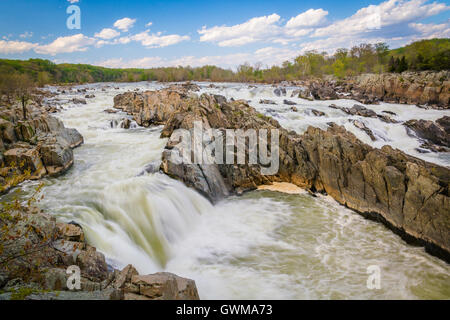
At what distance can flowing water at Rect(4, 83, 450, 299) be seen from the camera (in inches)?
336

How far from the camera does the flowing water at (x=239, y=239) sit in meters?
8.52

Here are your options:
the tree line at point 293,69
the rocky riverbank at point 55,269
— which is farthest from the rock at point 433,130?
the tree line at point 293,69

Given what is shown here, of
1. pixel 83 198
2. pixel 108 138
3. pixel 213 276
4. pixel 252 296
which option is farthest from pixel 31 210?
pixel 108 138

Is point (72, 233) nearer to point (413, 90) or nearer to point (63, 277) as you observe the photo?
point (63, 277)

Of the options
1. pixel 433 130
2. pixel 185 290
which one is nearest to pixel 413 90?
pixel 433 130

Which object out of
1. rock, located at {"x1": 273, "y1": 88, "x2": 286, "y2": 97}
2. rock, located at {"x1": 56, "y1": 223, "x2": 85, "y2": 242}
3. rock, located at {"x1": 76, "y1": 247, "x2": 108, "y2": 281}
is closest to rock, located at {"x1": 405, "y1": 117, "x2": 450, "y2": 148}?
rock, located at {"x1": 273, "y1": 88, "x2": 286, "y2": 97}

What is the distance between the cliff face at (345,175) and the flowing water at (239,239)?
2.05 ft

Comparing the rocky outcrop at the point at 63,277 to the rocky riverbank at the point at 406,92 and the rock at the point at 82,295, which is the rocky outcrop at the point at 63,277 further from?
the rocky riverbank at the point at 406,92

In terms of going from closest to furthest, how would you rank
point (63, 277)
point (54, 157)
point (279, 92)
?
1. point (63, 277)
2. point (54, 157)
3. point (279, 92)

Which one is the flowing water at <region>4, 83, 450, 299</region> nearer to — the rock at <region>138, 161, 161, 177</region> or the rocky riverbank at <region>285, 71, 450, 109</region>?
the rock at <region>138, 161, 161, 177</region>

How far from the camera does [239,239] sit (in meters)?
11.2

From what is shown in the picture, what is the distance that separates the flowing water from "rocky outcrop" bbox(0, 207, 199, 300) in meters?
1.62

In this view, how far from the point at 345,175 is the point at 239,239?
7195 millimetres

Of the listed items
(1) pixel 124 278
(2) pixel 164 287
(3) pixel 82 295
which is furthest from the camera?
(1) pixel 124 278
